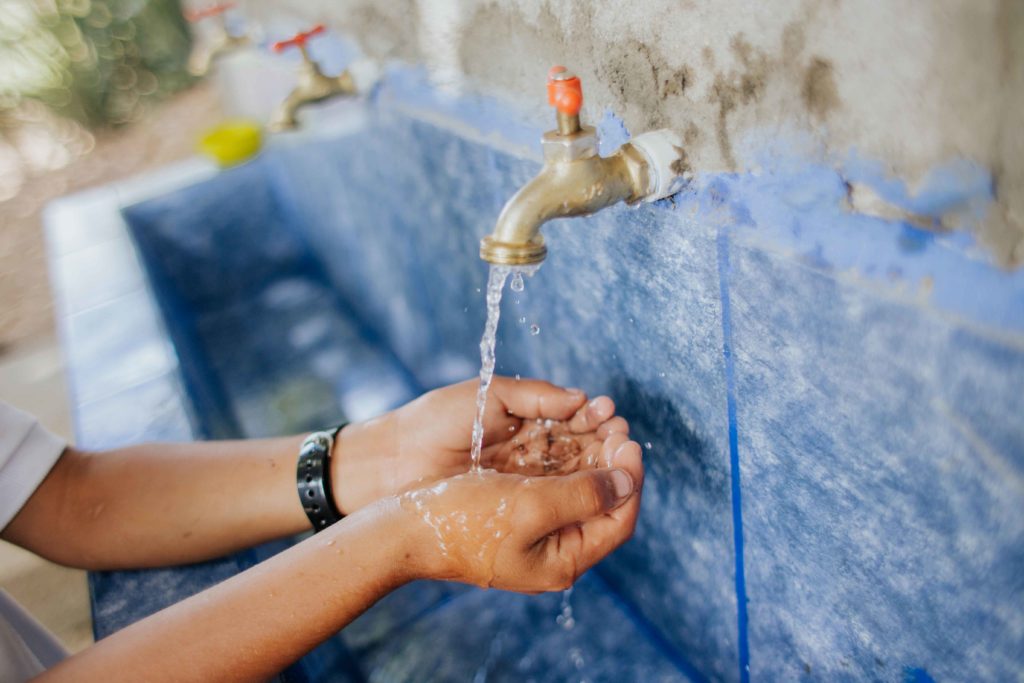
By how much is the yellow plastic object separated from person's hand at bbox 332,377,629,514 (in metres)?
2.00

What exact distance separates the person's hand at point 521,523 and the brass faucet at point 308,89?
1209 mm

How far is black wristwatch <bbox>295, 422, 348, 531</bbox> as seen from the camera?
1.18 meters

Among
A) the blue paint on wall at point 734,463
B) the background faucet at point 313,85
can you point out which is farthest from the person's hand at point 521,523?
the background faucet at point 313,85

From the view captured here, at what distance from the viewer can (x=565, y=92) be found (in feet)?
2.38

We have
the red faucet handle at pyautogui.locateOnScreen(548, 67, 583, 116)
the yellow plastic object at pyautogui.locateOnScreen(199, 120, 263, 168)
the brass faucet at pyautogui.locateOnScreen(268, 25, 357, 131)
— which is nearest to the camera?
the red faucet handle at pyautogui.locateOnScreen(548, 67, 583, 116)

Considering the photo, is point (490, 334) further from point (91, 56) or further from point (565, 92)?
point (91, 56)

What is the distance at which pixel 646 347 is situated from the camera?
102 centimetres

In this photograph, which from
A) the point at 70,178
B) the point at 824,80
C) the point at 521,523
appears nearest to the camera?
the point at 824,80

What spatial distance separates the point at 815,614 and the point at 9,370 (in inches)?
164

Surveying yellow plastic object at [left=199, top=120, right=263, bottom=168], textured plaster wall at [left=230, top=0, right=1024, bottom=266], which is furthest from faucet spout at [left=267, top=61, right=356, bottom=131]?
yellow plastic object at [left=199, top=120, right=263, bottom=168]

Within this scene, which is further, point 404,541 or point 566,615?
point 566,615

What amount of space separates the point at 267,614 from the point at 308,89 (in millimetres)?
1325

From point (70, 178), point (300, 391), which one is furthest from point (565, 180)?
point (70, 178)

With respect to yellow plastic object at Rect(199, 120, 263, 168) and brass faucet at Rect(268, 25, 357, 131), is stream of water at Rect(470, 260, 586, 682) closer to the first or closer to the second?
brass faucet at Rect(268, 25, 357, 131)
